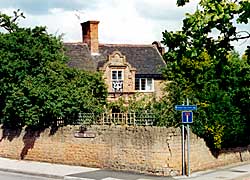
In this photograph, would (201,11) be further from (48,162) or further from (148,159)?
(48,162)

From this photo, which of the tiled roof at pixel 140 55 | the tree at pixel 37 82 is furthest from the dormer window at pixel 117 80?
the tree at pixel 37 82

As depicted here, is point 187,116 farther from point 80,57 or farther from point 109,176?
point 80,57

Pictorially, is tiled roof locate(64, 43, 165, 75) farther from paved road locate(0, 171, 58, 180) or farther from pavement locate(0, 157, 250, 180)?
paved road locate(0, 171, 58, 180)

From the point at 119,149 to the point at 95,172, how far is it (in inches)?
50.2

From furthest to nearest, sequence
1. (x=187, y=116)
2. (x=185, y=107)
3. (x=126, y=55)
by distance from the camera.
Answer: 1. (x=126, y=55)
2. (x=187, y=116)
3. (x=185, y=107)

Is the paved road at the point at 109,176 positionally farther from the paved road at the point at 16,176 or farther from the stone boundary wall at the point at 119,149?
the paved road at the point at 16,176

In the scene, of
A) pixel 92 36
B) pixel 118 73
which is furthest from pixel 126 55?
pixel 118 73

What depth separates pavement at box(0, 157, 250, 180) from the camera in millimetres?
20469

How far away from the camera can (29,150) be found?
26.1 meters

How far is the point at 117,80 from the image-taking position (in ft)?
142

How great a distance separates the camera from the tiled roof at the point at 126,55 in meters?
44.6

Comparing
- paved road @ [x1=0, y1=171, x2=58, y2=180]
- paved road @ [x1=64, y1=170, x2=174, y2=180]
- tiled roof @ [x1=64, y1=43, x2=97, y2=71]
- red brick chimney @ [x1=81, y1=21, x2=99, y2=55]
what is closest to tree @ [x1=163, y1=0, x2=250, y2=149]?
paved road @ [x1=64, y1=170, x2=174, y2=180]

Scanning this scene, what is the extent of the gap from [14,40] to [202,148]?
10524 mm

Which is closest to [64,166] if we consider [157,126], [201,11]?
[157,126]
